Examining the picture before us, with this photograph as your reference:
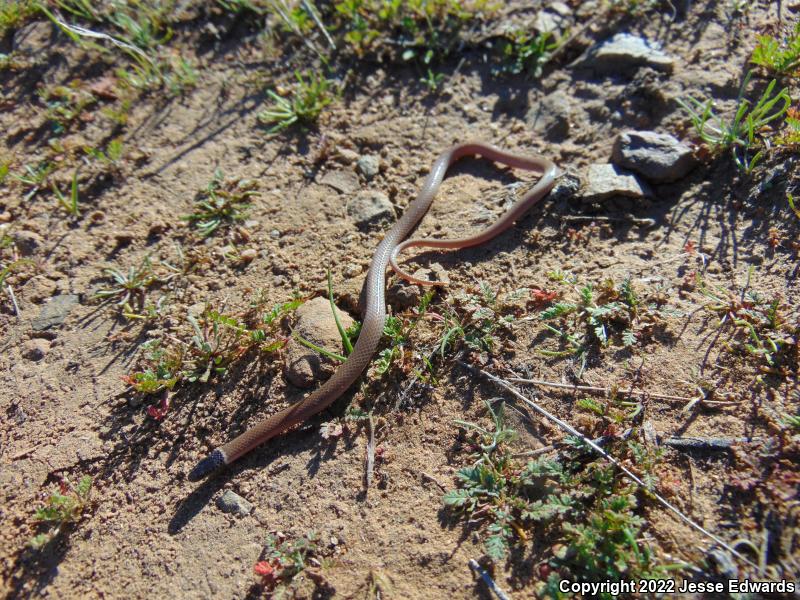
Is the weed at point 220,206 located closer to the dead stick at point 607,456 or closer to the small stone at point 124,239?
the small stone at point 124,239

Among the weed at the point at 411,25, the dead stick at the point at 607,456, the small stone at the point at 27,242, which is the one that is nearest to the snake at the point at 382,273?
the dead stick at the point at 607,456

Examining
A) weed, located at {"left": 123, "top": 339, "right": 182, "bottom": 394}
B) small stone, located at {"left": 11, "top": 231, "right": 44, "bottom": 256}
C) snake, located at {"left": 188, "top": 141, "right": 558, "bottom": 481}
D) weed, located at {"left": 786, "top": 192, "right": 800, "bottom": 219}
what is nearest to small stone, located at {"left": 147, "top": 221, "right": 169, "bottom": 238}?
small stone, located at {"left": 11, "top": 231, "right": 44, "bottom": 256}

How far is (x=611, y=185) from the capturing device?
4652 mm

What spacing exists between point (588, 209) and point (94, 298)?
15.1ft

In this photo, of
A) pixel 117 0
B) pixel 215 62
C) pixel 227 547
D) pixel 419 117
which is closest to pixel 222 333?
pixel 227 547

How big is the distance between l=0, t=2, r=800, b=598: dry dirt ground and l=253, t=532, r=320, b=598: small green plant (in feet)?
0.31

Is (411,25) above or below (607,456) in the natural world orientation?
above

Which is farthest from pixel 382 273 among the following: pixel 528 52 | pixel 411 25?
pixel 411 25

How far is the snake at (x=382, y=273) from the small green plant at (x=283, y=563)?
2.52 ft

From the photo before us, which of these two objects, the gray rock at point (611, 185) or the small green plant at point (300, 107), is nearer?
the gray rock at point (611, 185)

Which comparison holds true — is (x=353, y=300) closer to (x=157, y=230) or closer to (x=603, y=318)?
(x=603, y=318)

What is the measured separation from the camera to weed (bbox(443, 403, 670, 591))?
3139 mm

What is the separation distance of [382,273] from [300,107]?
2323 millimetres

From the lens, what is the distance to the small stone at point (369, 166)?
5.36 m
